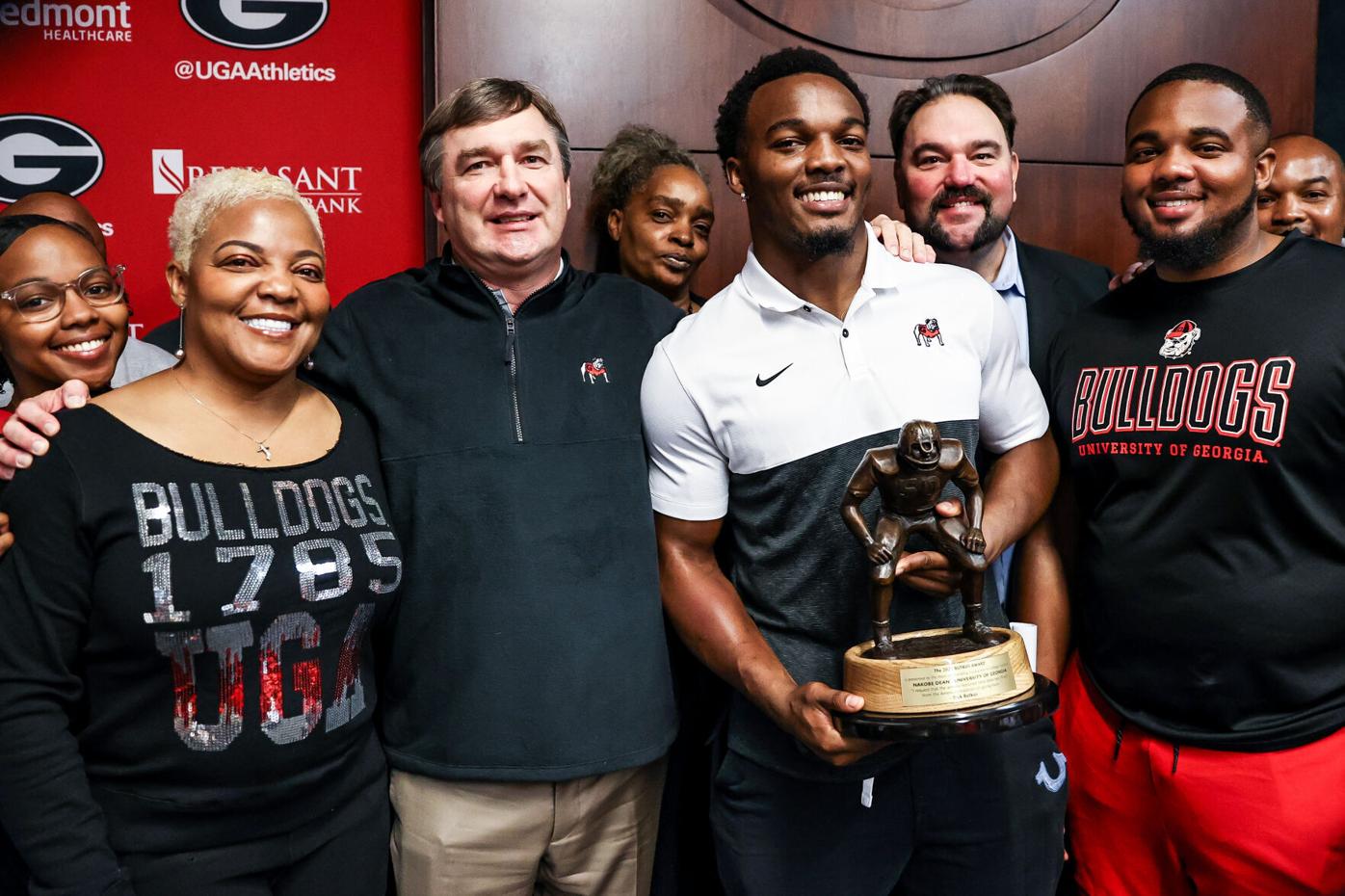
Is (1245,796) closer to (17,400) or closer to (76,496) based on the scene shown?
(76,496)

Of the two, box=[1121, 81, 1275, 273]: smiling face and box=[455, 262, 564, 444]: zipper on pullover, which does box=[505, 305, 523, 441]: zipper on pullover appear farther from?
box=[1121, 81, 1275, 273]: smiling face

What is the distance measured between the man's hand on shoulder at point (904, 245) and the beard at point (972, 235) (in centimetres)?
30

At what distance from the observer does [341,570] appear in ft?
5.09

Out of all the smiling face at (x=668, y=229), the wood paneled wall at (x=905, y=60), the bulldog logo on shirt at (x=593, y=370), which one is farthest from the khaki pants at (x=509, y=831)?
the wood paneled wall at (x=905, y=60)

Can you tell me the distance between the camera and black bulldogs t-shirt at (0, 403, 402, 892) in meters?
1.40

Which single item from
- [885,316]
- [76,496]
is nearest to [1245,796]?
[885,316]

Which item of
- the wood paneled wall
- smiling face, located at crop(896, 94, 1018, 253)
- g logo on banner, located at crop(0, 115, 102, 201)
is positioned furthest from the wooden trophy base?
g logo on banner, located at crop(0, 115, 102, 201)

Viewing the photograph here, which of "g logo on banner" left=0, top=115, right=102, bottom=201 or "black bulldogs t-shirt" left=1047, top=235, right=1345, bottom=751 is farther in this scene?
"g logo on banner" left=0, top=115, right=102, bottom=201

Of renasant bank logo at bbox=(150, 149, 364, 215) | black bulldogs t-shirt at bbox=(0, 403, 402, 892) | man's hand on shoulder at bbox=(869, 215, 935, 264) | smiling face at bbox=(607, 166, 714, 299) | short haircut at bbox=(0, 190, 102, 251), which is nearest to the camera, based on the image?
black bulldogs t-shirt at bbox=(0, 403, 402, 892)

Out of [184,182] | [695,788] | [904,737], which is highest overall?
[184,182]

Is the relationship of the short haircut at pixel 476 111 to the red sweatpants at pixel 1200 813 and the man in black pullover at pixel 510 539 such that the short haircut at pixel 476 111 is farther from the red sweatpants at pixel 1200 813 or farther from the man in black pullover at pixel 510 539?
the red sweatpants at pixel 1200 813

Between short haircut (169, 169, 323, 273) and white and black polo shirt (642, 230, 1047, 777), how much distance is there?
69 cm

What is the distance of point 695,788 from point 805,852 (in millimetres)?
586

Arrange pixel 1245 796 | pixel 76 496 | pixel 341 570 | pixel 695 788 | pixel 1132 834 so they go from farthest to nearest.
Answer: pixel 695 788 < pixel 1132 834 < pixel 1245 796 < pixel 341 570 < pixel 76 496
